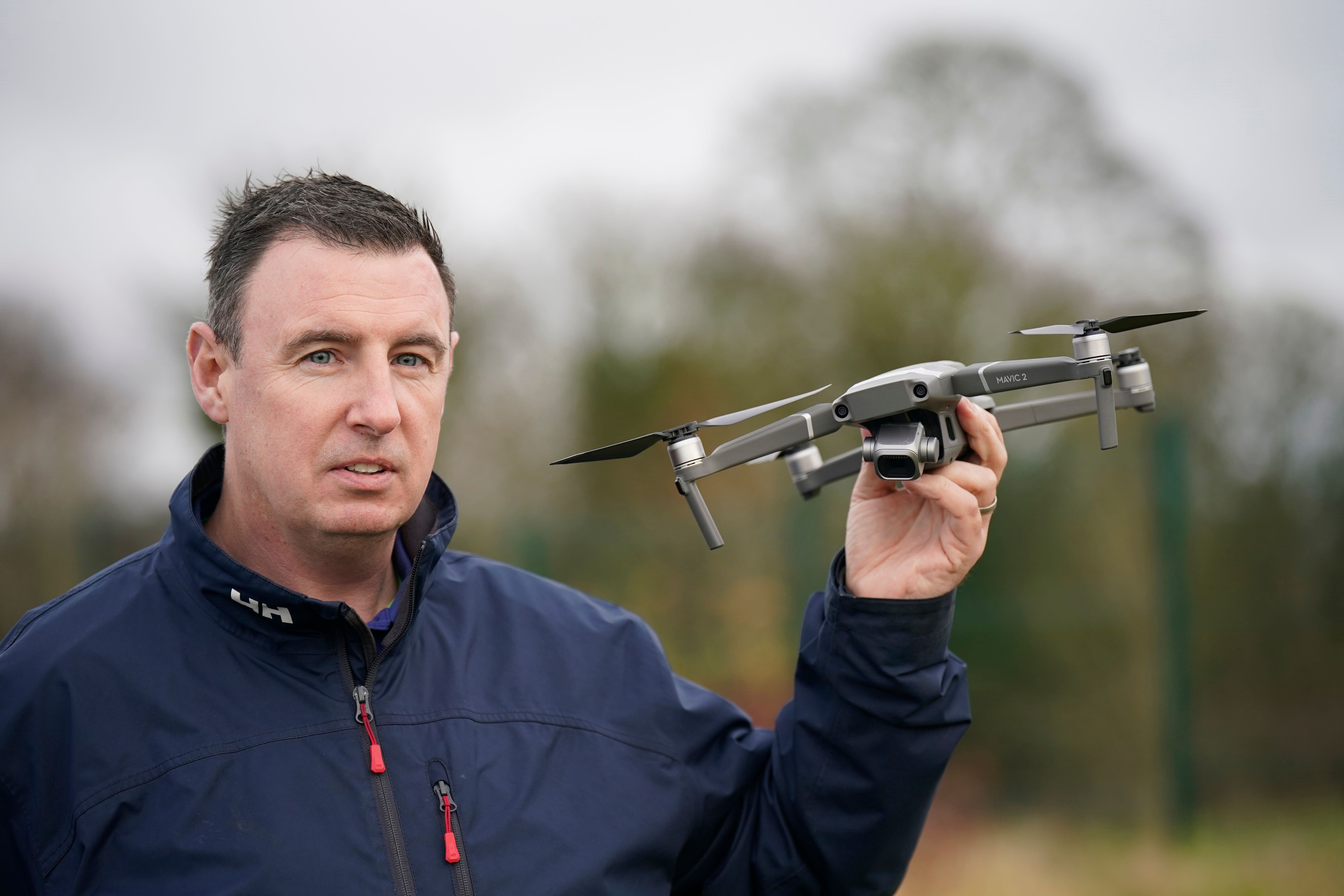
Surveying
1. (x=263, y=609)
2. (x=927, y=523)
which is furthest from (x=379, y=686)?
(x=927, y=523)

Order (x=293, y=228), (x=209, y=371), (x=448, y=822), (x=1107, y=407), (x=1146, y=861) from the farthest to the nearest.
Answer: (x=1146, y=861) → (x=209, y=371) → (x=293, y=228) → (x=448, y=822) → (x=1107, y=407)

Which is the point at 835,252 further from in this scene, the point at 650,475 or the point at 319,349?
the point at 319,349

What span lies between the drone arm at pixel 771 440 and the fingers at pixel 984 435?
0.77ft

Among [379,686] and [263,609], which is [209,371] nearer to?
[263,609]

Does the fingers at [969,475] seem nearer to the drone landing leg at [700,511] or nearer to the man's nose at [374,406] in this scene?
the drone landing leg at [700,511]

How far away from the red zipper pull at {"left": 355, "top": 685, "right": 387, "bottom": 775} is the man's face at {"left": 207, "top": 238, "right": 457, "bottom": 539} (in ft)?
1.00

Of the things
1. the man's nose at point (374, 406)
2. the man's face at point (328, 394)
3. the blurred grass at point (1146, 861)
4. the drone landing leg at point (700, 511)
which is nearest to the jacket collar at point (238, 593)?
the man's face at point (328, 394)

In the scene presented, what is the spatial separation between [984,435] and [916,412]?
16cm

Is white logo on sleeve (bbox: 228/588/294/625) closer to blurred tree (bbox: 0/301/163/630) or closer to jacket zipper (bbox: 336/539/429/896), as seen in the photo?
jacket zipper (bbox: 336/539/429/896)

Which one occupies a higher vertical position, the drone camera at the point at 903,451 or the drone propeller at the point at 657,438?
the drone propeller at the point at 657,438

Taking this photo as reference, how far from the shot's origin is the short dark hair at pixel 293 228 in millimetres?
1997

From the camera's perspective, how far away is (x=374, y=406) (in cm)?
191

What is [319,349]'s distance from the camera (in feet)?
6.36

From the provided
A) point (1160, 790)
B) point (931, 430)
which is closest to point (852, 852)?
point (931, 430)
